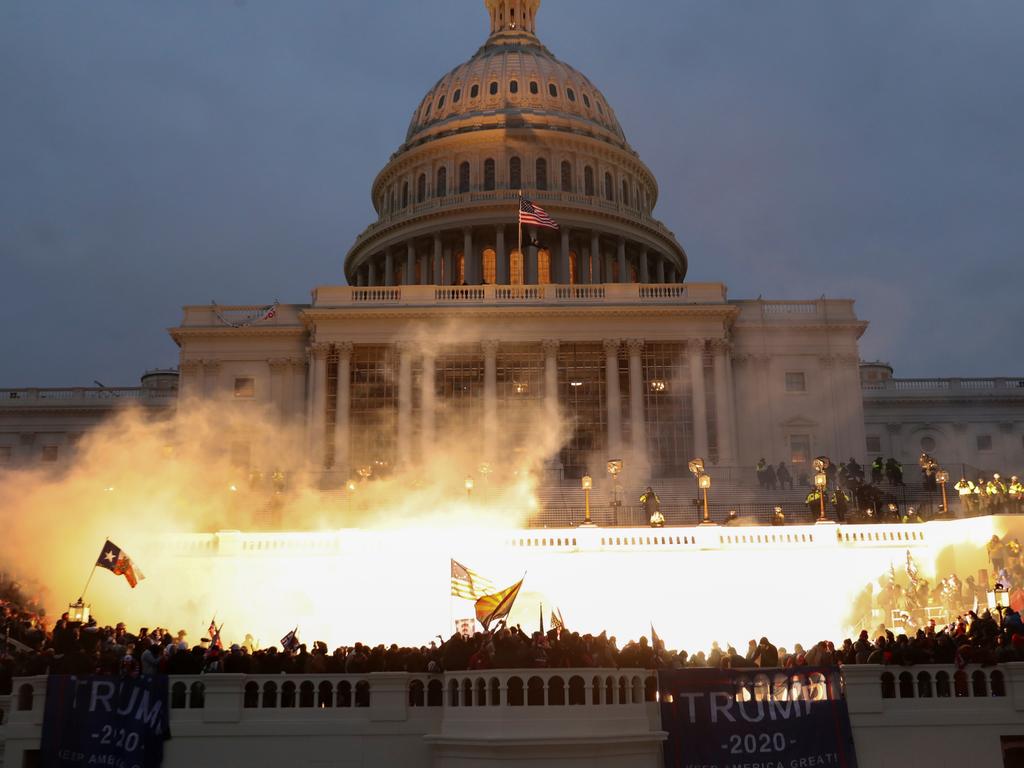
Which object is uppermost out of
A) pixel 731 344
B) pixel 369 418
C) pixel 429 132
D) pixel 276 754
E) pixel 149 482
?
pixel 429 132

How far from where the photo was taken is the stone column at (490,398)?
57.5 metres

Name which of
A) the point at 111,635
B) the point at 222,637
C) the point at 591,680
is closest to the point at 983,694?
the point at 591,680

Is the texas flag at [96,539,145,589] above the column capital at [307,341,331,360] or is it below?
below

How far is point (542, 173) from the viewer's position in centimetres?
8462

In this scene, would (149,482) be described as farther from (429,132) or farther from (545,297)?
(429,132)

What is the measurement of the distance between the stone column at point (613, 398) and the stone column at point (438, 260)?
70.3 feet

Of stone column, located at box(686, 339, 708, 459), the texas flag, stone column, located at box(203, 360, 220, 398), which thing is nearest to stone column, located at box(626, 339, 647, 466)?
stone column, located at box(686, 339, 708, 459)

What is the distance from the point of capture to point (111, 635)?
24562 mm

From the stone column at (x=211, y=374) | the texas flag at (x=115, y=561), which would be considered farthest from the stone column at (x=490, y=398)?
the texas flag at (x=115, y=561)

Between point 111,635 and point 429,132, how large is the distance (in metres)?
67.6

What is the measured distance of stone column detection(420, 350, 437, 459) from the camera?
57.7m

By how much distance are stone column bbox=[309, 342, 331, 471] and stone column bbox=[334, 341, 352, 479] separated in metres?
0.65

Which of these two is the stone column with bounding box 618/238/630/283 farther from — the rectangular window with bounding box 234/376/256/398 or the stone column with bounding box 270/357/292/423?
the rectangular window with bounding box 234/376/256/398

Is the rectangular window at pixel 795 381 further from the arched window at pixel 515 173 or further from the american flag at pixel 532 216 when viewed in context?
the arched window at pixel 515 173
